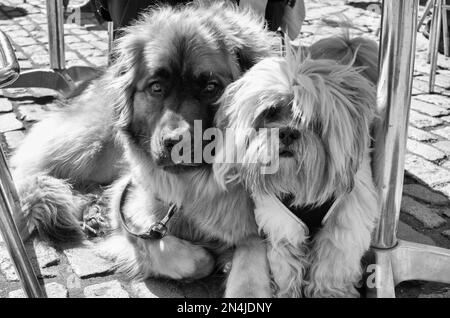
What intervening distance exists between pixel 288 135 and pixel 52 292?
133cm

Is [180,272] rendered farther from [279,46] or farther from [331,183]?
[279,46]

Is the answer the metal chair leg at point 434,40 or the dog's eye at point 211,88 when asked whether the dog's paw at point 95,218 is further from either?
the metal chair leg at point 434,40

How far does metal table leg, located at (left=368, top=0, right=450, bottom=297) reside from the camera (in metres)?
2.34

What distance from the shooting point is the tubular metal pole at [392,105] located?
7.65 feet

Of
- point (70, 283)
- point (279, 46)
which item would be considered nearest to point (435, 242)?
point (279, 46)

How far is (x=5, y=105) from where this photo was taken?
483cm

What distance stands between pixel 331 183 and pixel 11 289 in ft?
5.10

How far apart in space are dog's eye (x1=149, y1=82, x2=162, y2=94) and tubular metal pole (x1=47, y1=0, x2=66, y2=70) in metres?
2.57

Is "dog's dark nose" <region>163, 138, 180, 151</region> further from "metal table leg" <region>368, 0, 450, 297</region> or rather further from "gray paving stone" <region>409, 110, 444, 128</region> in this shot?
"gray paving stone" <region>409, 110, 444, 128</region>

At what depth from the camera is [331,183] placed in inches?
87.1

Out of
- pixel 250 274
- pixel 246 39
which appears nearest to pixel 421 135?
pixel 246 39

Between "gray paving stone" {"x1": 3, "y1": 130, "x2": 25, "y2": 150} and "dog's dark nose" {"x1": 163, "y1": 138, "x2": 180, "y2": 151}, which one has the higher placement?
"dog's dark nose" {"x1": 163, "y1": 138, "x2": 180, "y2": 151}

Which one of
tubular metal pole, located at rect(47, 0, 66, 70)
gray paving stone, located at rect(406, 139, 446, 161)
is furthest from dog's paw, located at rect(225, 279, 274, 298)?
tubular metal pole, located at rect(47, 0, 66, 70)

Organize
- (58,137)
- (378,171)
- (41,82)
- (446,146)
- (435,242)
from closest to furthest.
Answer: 1. (378,171)
2. (435,242)
3. (58,137)
4. (446,146)
5. (41,82)
